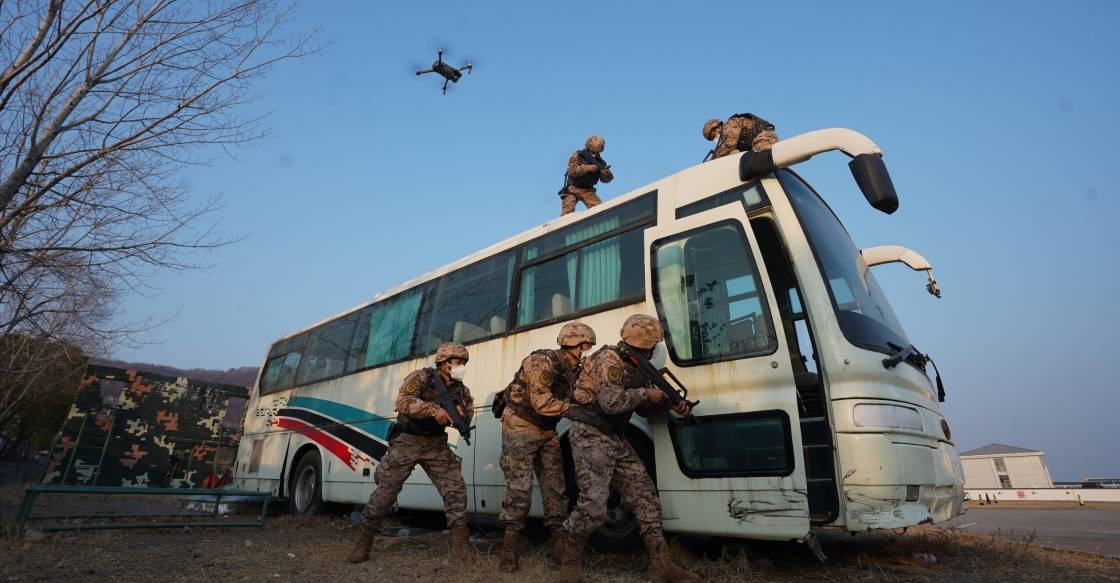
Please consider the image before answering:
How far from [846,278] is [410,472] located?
3.97 metres

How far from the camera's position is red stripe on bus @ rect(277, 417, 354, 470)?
25.8 ft

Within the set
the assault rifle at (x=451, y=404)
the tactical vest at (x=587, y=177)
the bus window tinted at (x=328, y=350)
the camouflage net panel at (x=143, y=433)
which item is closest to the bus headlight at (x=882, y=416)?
the assault rifle at (x=451, y=404)

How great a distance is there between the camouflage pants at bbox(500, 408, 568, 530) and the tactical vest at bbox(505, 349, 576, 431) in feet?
0.15

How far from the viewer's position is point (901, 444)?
351 cm

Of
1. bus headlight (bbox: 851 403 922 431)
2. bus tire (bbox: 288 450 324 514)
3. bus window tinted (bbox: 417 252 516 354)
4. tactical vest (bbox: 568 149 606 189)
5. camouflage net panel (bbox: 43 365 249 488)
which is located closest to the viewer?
bus headlight (bbox: 851 403 922 431)

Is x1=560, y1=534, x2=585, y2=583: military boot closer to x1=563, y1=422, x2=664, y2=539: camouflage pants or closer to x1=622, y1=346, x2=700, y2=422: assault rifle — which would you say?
x1=563, y1=422, x2=664, y2=539: camouflage pants

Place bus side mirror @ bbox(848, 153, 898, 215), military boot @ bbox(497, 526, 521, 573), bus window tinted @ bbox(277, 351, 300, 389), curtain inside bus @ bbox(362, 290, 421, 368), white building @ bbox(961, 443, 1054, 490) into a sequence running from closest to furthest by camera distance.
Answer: bus side mirror @ bbox(848, 153, 898, 215) < military boot @ bbox(497, 526, 521, 573) < curtain inside bus @ bbox(362, 290, 421, 368) < bus window tinted @ bbox(277, 351, 300, 389) < white building @ bbox(961, 443, 1054, 490)

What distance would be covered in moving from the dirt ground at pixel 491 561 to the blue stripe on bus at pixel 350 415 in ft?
4.48

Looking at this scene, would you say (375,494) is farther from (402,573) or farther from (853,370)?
(853,370)

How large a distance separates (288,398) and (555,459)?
7088 mm

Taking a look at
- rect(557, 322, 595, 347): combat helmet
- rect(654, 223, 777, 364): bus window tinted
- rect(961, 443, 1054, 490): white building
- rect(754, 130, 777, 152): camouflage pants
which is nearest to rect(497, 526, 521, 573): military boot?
rect(557, 322, 595, 347): combat helmet

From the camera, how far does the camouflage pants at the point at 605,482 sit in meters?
3.86

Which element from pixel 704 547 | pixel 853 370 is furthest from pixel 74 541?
pixel 853 370

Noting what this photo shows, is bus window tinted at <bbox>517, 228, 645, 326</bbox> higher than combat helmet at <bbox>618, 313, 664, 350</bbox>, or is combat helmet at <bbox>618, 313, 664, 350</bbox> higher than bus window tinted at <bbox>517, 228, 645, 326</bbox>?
bus window tinted at <bbox>517, 228, 645, 326</bbox>
